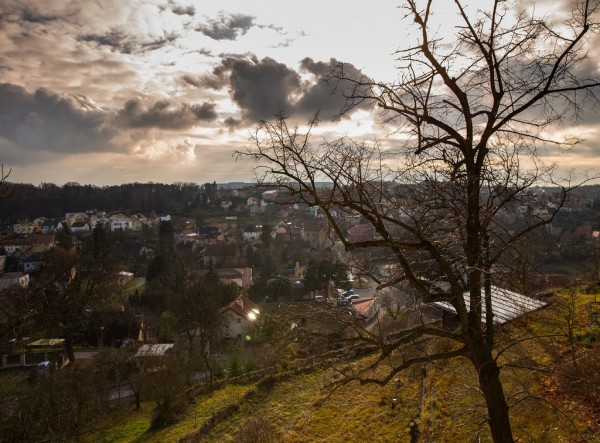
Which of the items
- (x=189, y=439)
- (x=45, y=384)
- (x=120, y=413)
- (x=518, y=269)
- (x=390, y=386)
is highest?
(x=518, y=269)

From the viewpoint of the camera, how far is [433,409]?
23.8 ft

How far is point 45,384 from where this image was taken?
42.8 feet

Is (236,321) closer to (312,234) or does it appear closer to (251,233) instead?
(312,234)

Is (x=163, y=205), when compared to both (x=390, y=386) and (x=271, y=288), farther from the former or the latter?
(x=390, y=386)

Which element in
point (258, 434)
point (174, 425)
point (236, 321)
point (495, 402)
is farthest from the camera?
point (236, 321)

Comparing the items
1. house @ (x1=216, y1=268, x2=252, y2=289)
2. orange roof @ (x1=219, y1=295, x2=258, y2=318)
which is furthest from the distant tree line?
orange roof @ (x1=219, y1=295, x2=258, y2=318)

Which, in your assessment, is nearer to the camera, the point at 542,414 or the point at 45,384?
the point at 542,414

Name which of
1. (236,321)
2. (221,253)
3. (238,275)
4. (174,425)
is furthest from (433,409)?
(221,253)

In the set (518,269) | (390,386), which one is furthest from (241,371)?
(518,269)

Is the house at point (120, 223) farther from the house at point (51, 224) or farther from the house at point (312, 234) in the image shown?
the house at point (312, 234)

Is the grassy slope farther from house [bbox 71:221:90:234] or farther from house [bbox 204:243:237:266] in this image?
house [bbox 71:221:90:234]

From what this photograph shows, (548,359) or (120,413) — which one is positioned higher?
(548,359)

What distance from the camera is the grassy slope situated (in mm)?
5648

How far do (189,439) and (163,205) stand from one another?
272 feet
